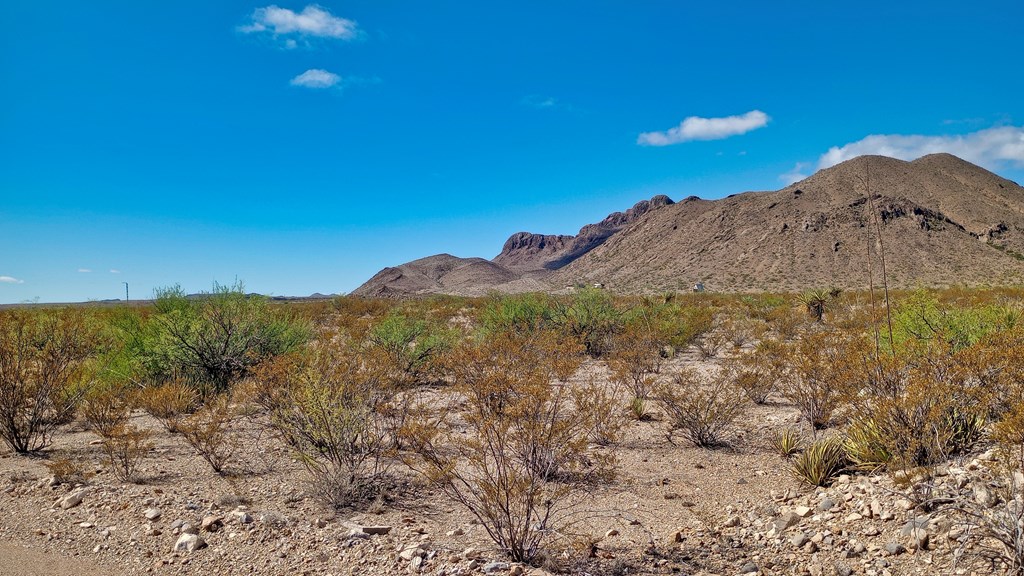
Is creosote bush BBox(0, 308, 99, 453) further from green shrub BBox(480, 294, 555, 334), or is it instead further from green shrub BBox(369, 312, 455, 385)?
green shrub BBox(480, 294, 555, 334)

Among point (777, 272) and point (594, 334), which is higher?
point (777, 272)

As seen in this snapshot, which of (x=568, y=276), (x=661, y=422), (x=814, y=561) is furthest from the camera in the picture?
(x=568, y=276)

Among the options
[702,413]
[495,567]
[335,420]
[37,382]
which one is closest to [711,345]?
[702,413]

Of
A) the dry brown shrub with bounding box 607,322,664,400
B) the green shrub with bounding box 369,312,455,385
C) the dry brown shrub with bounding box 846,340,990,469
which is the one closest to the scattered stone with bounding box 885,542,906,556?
the dry brown shrub with bounding box 846,340,990,469

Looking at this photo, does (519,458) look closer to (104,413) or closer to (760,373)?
(760,373)

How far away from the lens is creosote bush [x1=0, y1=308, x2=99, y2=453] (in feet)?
25.1

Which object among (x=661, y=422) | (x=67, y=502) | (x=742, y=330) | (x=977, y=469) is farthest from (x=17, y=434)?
(x=742, y=330)

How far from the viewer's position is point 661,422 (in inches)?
366

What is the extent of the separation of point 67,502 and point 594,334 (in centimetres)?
1221

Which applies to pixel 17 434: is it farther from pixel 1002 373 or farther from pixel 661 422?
pixel 1002 373

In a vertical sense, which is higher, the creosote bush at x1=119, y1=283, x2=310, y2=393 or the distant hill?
the distant hill

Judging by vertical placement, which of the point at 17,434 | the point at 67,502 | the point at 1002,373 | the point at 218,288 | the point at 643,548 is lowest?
the point at 643,548

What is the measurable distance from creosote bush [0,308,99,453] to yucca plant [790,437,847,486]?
986 cm

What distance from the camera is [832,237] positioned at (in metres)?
64.1
